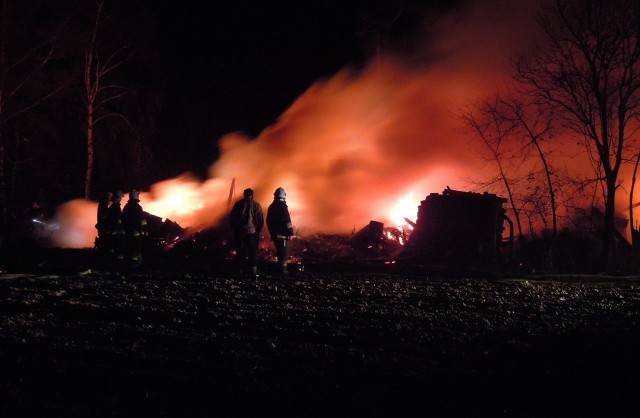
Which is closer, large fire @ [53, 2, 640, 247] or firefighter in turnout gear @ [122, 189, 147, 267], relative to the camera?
firefighter in turnout gear @ [122, 189, 147, 267]

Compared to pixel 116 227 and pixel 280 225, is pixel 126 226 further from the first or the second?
pixel 280 225

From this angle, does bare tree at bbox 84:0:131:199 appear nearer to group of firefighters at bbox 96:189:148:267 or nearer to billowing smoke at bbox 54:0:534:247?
billowing smoke at bbox 54:0:534:247

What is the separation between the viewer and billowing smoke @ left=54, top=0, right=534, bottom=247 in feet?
71.5

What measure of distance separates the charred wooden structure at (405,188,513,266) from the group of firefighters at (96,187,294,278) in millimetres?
6345

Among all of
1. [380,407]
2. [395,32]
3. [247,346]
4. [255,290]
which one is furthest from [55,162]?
[380,407]

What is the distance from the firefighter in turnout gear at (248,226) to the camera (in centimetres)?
1184

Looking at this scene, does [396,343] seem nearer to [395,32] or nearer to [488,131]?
[488,131]

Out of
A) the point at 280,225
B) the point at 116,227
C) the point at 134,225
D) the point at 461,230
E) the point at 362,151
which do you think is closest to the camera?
the point at 280,225

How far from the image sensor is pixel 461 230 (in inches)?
682

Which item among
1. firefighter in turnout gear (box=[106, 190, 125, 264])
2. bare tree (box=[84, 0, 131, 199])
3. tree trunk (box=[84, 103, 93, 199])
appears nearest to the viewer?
firefighter in turnout gear (box=[106, 190, 125, 264])

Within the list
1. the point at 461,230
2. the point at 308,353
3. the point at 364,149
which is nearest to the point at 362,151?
the point at 364,149

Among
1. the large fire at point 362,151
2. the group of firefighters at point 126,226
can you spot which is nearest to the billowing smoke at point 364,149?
the large fire at point 362,151

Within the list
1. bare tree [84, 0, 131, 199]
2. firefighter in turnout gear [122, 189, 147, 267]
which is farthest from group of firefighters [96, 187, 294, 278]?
bare tree [84, 0, 131, 199]

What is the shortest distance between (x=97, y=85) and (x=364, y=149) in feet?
40.9
